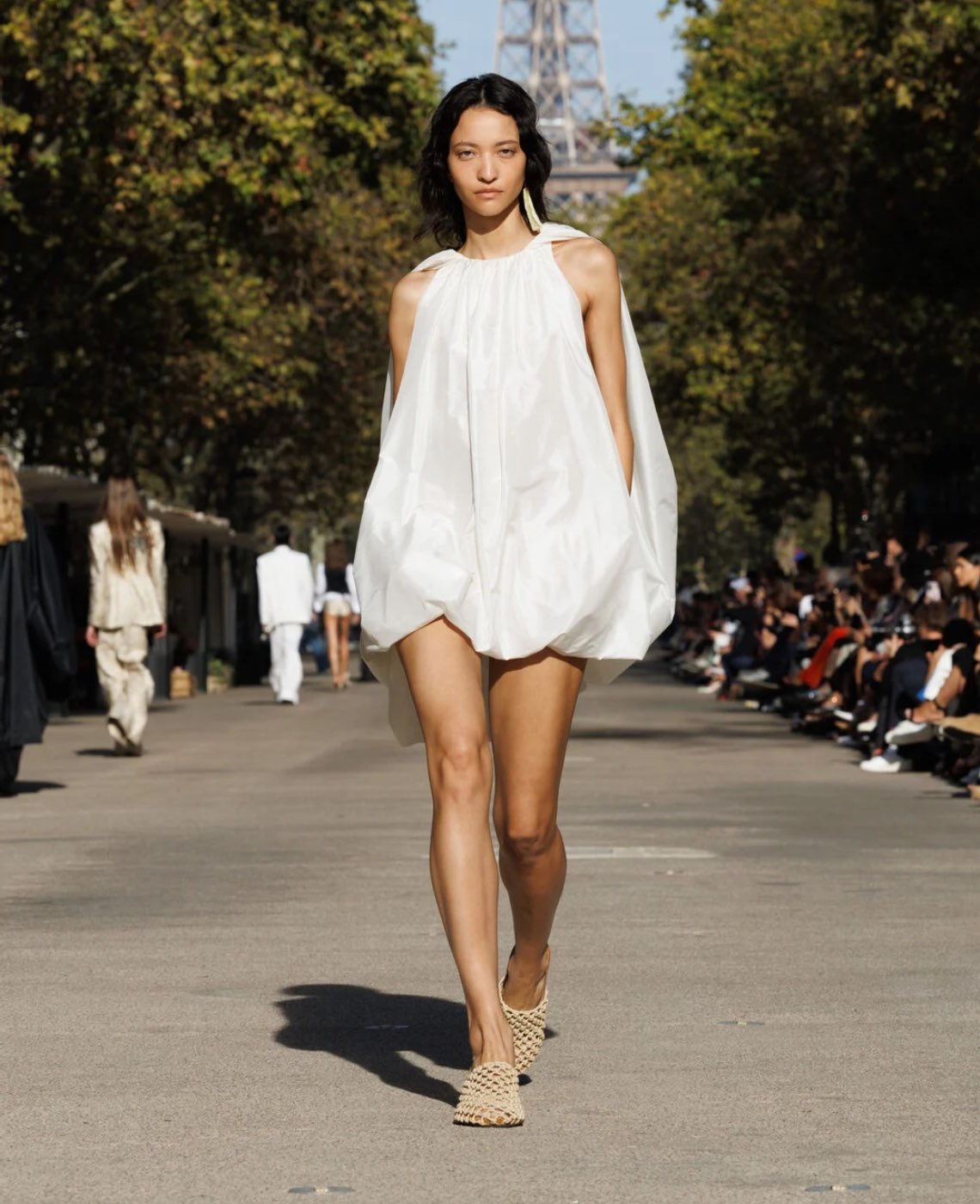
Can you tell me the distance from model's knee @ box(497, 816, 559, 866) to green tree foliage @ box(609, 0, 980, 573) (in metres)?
20.6

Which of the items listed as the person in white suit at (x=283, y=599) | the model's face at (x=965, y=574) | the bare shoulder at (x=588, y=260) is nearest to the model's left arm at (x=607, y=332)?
the bare shoulder at (x=588, y=260)

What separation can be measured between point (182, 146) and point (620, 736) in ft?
27.2

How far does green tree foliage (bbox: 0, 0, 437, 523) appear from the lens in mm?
26672

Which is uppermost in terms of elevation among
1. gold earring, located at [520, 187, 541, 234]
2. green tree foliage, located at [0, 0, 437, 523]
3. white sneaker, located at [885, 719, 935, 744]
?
green tree foliage, located at [0, 0, 437, 523]

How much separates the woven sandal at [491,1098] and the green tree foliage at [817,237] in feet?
69.3

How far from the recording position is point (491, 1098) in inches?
221

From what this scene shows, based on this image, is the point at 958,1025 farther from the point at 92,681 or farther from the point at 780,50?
the point at 780,50

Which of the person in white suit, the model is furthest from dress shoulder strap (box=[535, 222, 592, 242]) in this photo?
the person in white suit

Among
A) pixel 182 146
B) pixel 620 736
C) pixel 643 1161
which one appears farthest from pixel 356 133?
pixel 643 1161

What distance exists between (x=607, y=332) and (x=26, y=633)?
10.0 metres

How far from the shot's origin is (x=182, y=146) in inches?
1110

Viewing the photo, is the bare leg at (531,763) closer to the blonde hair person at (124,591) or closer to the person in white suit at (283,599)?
the blonde hair person at (124,591)

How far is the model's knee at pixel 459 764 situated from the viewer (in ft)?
19.0

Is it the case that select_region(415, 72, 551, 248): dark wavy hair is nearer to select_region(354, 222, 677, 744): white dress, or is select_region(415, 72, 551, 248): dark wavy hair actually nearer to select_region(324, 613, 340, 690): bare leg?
select_region(354, 222, 677, 744): white dress
